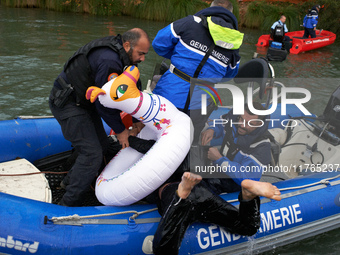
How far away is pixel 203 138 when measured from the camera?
321 cm

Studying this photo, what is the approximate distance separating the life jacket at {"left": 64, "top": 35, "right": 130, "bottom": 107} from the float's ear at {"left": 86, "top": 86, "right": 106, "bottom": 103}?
201mm

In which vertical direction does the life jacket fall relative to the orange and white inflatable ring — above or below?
above

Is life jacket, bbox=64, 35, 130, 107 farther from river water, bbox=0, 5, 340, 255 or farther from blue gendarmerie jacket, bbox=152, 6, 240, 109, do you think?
river water, bbox=0, 5, 340, 255

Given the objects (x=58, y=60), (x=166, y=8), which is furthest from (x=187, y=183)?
(x=166, y=8)

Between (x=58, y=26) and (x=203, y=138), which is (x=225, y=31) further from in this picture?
(x=58, y=26)

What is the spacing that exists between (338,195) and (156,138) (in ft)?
6.25

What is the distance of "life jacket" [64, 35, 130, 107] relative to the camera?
2809mm

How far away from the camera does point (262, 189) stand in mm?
2467

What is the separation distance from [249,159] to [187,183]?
71 cm

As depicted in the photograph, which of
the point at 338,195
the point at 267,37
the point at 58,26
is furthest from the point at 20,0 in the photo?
the point at 338,195

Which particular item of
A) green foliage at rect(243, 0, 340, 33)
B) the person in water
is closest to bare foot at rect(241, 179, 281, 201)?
the person in water

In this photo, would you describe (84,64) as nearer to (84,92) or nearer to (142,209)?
(84,92)

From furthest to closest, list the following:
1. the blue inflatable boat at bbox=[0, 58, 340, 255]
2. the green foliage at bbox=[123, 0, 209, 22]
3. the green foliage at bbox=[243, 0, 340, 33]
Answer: the green foliage at bbox=[243, 0, 340, 33], the green foliage at bbox=[123, 0, 209, 22], the blue inflatable boat at bbox=[0, 58, 340, 255]

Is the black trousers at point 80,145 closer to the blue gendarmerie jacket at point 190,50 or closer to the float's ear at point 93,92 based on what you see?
the float's ear at point 93,92
